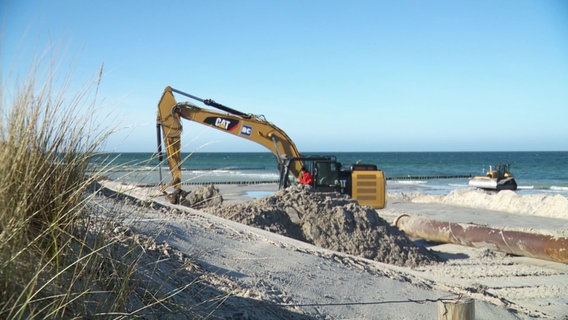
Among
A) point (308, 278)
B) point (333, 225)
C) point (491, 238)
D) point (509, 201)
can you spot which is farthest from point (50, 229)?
point (509, 201)

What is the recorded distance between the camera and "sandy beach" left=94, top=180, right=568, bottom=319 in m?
4.07

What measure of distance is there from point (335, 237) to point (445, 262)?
6.42ft

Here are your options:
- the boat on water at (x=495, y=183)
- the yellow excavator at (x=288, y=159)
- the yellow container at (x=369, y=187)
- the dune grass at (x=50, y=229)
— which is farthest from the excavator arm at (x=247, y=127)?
the boat on water at (x=495, y=183)

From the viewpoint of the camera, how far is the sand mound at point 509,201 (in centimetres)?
1630

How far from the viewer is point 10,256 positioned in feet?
8.14

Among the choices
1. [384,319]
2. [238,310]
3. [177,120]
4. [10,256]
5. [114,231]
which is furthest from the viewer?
[177,120]

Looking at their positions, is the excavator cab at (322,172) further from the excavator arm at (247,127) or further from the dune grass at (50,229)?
the dune grass at (50,229)

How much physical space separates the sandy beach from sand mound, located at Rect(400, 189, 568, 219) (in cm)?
806

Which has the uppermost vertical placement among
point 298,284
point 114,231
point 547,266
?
point 114,231

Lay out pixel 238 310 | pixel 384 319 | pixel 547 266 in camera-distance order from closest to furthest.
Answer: pixel 238 310 → pixel 384 319 → pixel 547 266

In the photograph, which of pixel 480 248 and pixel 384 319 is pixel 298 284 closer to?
pixel 384 319

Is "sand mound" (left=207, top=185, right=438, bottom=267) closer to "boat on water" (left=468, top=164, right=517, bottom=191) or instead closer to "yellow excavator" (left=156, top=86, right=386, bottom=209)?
"yellow excavator" (left=156, top=86, right=386, bottom=209)

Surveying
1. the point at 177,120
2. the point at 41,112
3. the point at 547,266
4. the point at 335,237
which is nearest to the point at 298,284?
the point at 41,112

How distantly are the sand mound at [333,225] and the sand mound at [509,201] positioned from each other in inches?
345
